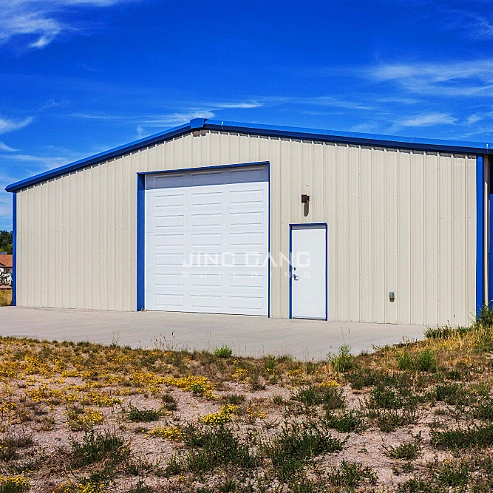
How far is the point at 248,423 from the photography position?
6449 millimetres

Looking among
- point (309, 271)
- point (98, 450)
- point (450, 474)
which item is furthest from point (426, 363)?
point (309, 271)

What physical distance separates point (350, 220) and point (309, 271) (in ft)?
5.35

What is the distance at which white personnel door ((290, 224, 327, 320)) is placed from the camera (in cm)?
1659

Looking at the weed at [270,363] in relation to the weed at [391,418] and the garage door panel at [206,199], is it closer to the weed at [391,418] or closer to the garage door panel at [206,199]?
the weed at [391,418]

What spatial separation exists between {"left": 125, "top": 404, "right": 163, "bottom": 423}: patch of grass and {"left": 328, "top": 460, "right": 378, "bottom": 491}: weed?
7.31ft

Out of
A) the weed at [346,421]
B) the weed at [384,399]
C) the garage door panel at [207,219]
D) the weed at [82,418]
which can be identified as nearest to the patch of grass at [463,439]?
the weed at [346,421]

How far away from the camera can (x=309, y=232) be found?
1678 centimetres

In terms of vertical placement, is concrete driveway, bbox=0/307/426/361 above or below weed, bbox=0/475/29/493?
above

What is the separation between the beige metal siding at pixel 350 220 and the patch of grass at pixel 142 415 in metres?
9.51

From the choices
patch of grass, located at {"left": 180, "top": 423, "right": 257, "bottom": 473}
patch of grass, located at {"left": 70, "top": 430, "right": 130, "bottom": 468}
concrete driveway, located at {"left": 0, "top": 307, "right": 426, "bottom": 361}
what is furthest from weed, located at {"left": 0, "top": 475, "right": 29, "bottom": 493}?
concrete driveway, located at {"left": 0, "top": 307, "right": 426, "bottom": 361}

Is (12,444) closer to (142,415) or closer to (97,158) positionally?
(142,415)

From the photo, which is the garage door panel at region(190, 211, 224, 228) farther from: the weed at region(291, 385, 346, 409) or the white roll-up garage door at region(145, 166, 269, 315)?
the weed at region(291, 385, 346, 409)

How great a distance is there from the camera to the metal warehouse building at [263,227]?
1491cm

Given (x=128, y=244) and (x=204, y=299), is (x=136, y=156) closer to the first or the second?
(x=128, y=244)
